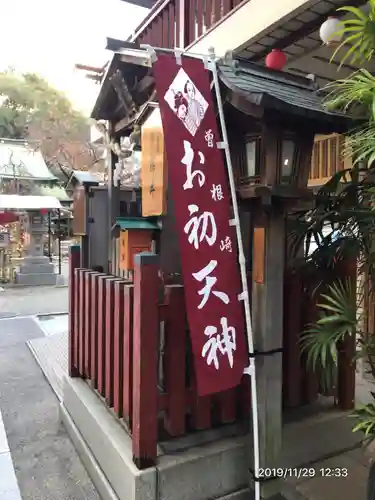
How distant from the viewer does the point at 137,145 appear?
422 cm

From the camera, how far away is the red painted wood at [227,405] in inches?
122

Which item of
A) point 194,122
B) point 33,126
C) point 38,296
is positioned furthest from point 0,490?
point 33,126

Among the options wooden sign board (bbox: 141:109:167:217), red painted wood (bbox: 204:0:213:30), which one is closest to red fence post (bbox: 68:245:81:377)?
wooden sign board (bbox: 141:109:167:217)

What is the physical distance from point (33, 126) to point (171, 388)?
3207cm

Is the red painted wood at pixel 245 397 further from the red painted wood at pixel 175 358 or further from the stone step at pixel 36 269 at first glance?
the stone step at pixel 36 269

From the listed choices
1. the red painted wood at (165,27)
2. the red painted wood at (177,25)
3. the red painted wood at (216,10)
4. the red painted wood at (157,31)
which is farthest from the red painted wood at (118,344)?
the red painted wood at (157,31)

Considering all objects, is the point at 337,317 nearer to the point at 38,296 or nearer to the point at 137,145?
the point at 137,145

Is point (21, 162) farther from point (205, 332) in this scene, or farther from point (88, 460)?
point (205, 332)

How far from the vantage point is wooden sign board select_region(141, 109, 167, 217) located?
311 centimetres

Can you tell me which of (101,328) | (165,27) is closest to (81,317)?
(101,328)

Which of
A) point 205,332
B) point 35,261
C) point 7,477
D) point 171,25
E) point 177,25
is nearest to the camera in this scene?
point 205,332

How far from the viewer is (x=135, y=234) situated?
3.52m

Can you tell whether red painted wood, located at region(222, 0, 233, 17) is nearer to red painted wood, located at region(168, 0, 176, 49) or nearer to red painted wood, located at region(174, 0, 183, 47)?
red painted wood, located at region(174, 0, 183, 47)

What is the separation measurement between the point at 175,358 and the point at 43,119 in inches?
1271
